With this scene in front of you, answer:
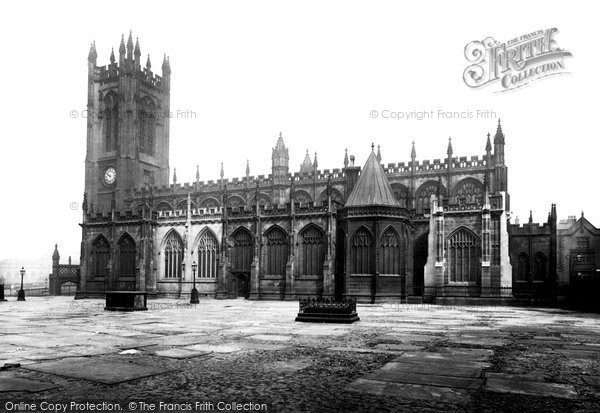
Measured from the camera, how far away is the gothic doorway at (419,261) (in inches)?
1686

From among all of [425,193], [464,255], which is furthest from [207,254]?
[464,255]

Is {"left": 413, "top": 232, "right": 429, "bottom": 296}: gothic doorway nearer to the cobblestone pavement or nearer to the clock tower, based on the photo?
the cobblestone pavement

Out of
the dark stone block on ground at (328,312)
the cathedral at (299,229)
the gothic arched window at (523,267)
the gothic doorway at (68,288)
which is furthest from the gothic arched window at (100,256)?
the gothic arched window at (523,267)

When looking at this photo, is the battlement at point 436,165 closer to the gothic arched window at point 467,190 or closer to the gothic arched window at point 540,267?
the gothic arched window at point 467,190

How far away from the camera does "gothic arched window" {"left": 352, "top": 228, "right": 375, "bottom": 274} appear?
37.1 meters

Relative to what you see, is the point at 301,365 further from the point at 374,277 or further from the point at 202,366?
the point at 374,277

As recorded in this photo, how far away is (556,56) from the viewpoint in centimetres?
2595

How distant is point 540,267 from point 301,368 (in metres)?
43.4

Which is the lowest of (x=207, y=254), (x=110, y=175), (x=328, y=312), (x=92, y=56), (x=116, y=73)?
(x=328, y=312)

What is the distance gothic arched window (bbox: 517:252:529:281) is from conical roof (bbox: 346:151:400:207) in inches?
672

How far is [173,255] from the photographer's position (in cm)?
4700

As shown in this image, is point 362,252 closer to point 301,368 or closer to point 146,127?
point 301,368

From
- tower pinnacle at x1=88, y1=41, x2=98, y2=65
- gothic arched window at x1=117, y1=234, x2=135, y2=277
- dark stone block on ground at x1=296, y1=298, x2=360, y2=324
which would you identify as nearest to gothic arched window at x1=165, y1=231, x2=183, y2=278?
gothic arched window at x1=117, y1=234, x2=135, y2=277

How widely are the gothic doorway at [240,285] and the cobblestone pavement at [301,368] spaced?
26.0 m
